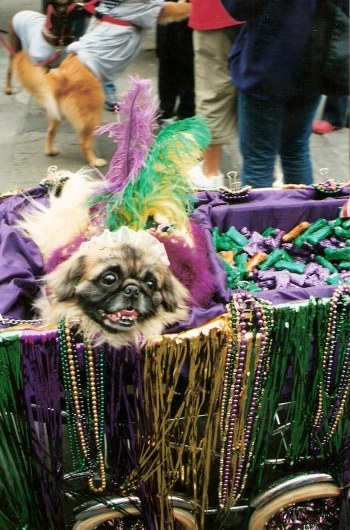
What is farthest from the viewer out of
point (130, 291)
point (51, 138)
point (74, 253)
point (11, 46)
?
point (51, 138)

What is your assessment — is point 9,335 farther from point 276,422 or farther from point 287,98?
point 287,98

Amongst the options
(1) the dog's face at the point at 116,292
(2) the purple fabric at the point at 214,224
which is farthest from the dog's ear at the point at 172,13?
(1) the dog's face at the point at 116,292

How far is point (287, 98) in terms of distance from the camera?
1625 mm

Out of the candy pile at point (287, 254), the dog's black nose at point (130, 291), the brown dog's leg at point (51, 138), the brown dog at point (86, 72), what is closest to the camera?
the dog's black nose at point (130, 291)

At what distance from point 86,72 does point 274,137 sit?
2.69 feet

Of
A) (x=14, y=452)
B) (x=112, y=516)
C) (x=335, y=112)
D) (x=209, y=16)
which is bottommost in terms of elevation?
(x=112, y=516)

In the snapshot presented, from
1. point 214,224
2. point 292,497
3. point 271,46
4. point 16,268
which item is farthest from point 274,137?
point 292,497

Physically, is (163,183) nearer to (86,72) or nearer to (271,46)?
(271,46)

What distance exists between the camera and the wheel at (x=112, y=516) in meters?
1.17

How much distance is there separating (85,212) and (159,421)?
460mm

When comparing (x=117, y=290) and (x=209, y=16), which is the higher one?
(x=209, y=16)

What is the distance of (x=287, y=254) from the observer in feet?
4.83

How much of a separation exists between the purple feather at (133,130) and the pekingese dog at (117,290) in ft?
→ 0.43

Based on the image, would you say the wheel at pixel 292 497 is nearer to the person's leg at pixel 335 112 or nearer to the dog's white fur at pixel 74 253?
the dog's white fur at pixel 74 253
